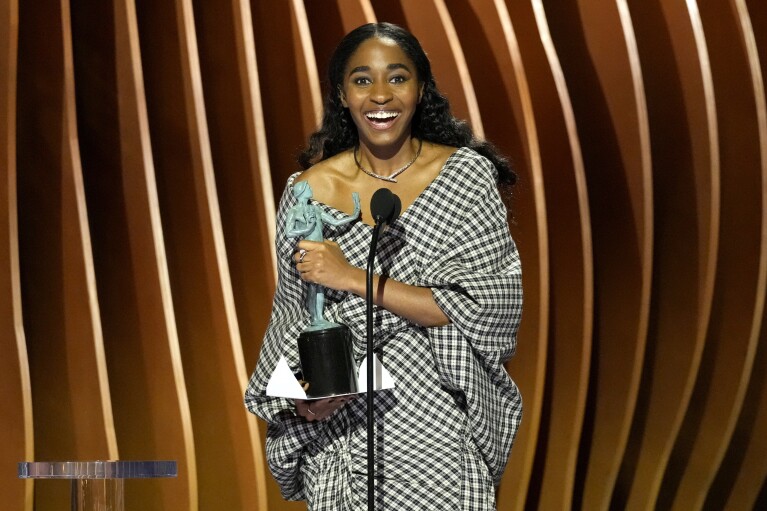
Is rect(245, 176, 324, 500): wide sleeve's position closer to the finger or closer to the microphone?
the finger

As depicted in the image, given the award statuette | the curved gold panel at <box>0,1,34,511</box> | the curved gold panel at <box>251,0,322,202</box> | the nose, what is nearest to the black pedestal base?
the award statuette

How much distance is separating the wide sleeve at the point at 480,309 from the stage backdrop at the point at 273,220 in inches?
54.8

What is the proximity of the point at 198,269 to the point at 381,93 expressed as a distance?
143 cm

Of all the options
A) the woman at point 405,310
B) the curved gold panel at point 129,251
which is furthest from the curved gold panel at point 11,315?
the woman at point 405,310

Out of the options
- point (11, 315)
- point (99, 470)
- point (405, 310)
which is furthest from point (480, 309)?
point (11, 315)

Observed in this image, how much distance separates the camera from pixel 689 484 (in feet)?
11.8

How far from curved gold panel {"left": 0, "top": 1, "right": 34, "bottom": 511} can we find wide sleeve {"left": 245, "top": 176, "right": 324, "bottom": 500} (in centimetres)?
124

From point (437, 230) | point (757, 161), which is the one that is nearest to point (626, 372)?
point (757, 161)

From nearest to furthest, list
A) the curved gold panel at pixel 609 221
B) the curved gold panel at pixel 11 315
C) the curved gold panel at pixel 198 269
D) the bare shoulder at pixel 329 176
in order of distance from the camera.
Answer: the bare shoulder at pixel 329 176 → the curved gold panel at pixel 11 315 → the curved gold panel at pixel 198 269 → the curved gold panel at pixel 609 221

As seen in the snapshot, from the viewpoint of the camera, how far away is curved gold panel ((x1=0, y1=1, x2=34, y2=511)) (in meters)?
2.90

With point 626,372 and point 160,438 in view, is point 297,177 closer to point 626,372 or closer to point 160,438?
point 160,438

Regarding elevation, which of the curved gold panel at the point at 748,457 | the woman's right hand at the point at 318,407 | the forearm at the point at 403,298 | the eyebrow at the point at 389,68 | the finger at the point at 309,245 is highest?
the eyebrow at the point at 389,68

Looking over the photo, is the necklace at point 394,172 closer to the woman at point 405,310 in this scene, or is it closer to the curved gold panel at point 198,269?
the woman at point 405,310

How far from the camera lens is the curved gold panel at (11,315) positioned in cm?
290
